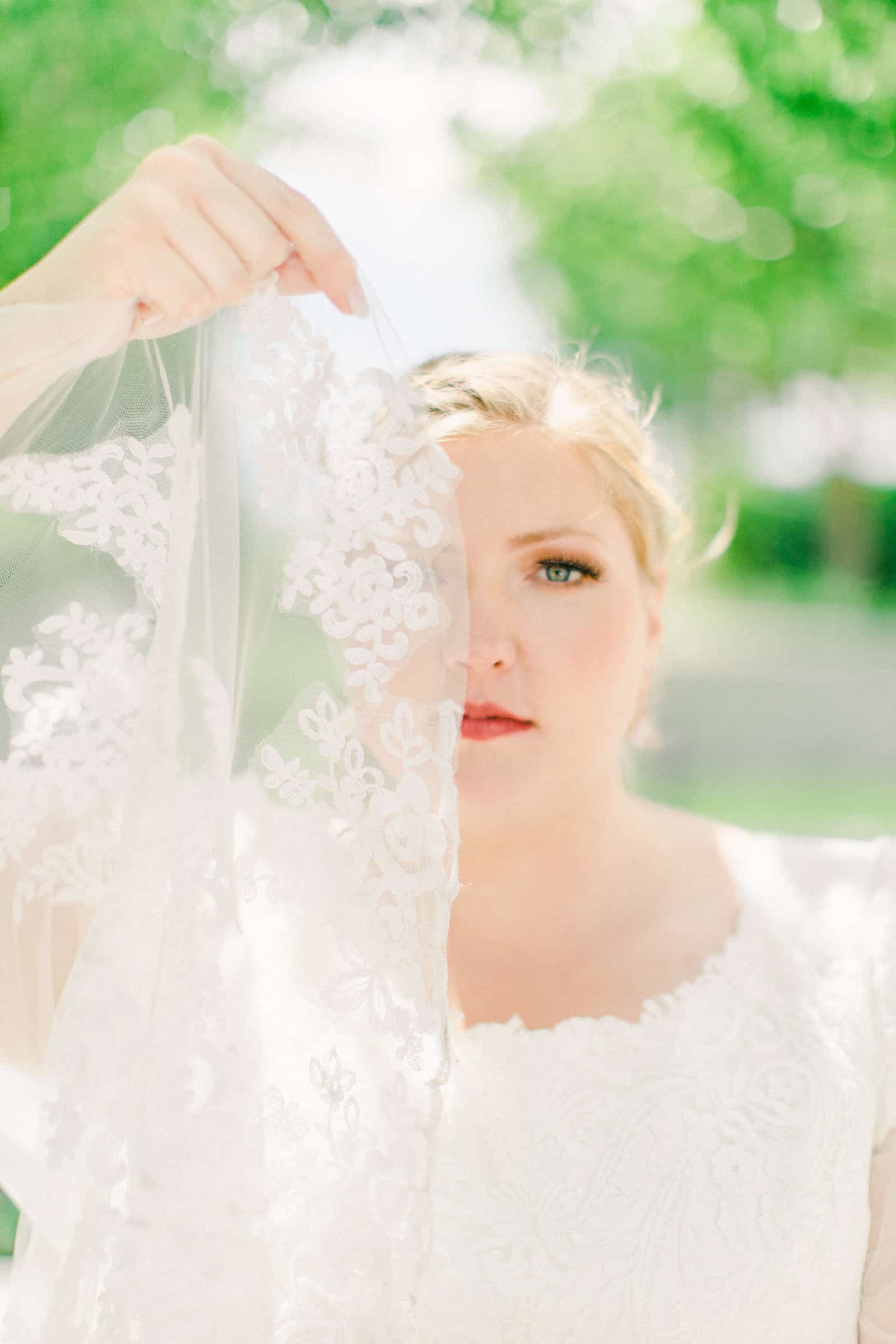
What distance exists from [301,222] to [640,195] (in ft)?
20.5

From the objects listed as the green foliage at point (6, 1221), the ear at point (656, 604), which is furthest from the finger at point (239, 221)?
the green foliage at point (6, 1221)

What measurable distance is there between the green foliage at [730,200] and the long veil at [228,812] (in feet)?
13.8

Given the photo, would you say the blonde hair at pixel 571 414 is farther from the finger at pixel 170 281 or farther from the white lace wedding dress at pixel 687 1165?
the white lace wedding dress at pixel 687 1165

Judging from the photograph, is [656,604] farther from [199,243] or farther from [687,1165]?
[199,243]

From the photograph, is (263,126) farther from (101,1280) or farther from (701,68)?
(101,1280)

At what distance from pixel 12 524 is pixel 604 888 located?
39.5 inches

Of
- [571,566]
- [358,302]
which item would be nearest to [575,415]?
[571,566]

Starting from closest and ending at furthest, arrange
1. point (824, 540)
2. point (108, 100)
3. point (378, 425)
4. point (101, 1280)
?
1. point (101, 1280)
2. point (378, 425)
3. point (108, 100)
4. point (824, 540)

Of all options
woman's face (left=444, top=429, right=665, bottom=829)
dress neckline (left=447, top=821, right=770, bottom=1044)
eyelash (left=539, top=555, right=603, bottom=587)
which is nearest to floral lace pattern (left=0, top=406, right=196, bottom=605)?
woman's face (left=444, top=429, right=665, bottom=829)

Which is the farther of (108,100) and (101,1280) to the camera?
(108,100)

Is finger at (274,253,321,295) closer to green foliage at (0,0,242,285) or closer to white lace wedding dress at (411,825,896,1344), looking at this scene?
white lace wedding dress at (411,825,896,1344)

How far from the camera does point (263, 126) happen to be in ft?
13.0

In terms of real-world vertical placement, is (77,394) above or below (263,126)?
below

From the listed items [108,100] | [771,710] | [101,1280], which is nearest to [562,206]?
[108,100]
